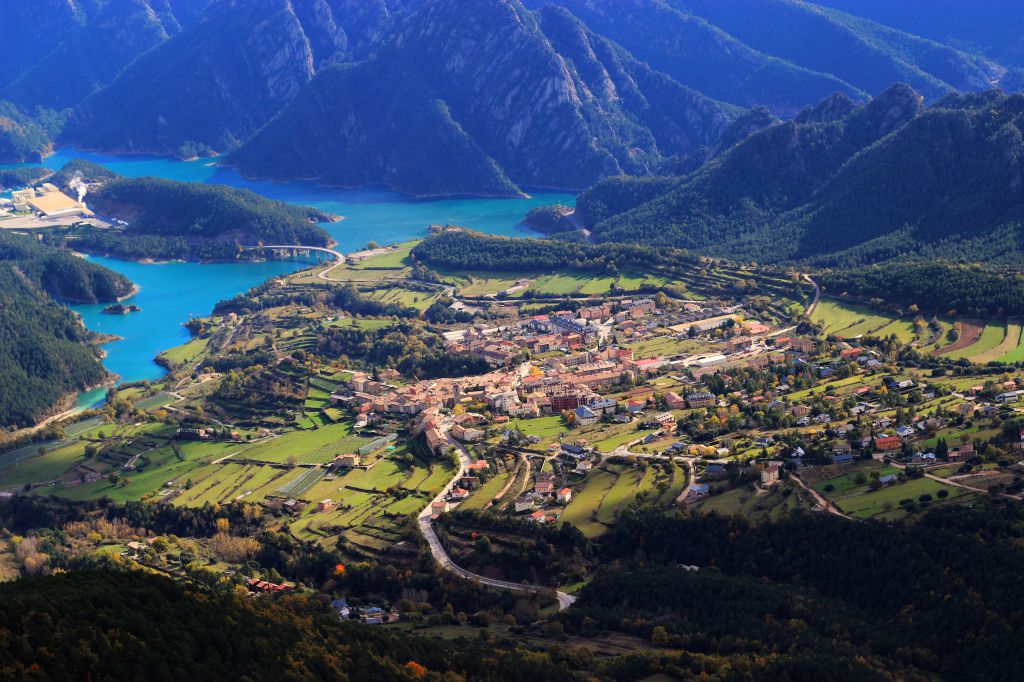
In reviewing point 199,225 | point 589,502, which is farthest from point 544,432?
point 199,225

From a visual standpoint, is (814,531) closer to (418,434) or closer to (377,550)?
(377,550)

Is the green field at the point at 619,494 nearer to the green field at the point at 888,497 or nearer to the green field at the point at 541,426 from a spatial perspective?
the green field at the point at 541,426

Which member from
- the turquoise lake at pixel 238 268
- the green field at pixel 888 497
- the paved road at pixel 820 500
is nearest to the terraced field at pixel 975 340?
the paved road at pixel 820 500

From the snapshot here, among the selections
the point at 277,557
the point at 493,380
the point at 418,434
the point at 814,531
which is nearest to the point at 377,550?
the point at 277,557

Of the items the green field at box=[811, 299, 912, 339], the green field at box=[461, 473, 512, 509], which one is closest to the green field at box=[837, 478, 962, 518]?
the green field at box=[461, 473, 512, 509]

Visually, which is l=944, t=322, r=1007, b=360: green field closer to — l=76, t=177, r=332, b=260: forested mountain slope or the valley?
the valley

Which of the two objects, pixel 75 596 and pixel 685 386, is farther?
pixel 685 386
